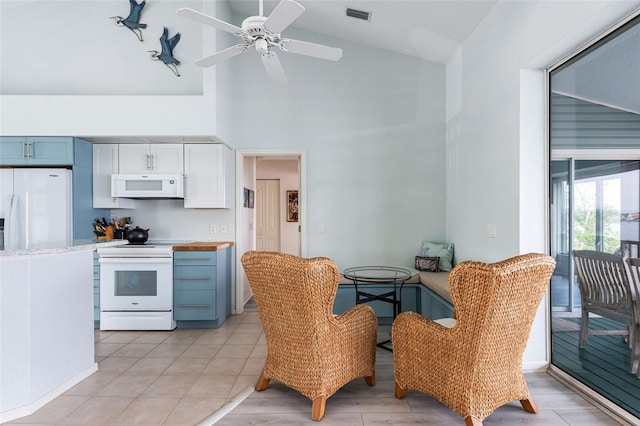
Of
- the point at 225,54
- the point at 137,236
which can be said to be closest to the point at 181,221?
the point at 137,236

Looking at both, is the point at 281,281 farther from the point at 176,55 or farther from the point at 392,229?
the point at 176,55

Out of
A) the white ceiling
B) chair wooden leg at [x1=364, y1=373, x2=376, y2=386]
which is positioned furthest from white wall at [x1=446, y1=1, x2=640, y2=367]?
chair wooden leg at [x1=364, y1=373, x2=376, y2=386]

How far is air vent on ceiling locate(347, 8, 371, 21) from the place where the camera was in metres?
3.43

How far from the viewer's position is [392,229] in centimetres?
411

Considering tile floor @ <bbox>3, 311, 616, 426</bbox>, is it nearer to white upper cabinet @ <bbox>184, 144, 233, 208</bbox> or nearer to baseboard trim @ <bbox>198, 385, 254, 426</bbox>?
→ baseboard trim @ <bbox>198, 385, 254, 426</bbox>

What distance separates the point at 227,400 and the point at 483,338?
1596mm

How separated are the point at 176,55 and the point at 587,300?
4.53 meters

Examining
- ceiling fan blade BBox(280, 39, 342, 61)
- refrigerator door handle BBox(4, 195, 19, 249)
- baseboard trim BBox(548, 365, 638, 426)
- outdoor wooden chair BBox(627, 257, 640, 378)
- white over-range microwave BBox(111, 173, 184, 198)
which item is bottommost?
baseboard trim BBox(548, 365, 638, 426)

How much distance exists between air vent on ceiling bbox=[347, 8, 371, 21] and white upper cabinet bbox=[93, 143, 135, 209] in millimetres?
2944

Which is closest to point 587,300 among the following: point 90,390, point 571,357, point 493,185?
point 571,357

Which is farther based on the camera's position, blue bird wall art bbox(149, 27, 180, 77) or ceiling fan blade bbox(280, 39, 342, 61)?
blue bird wall art bbox(149, 27, 180, 77)

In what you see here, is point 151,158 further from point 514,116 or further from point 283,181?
point 514,116

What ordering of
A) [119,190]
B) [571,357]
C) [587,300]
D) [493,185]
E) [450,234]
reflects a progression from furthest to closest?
[450,234] → [119,190] → [493,185] → [571,357] → [587,300]

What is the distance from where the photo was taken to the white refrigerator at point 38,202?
3396 mm
